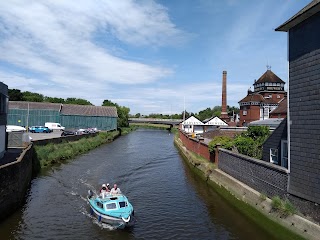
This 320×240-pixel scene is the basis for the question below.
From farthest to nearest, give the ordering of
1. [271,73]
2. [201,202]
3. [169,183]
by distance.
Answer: [271,73] < [169,183] < [201,202]

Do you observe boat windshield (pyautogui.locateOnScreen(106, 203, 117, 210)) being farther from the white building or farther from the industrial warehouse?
the industrial warehouse

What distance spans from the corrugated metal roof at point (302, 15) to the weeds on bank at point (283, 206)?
9022 millimetres

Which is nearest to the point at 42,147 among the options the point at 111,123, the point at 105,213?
the point at 105,213

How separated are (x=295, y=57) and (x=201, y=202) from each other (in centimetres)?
1165

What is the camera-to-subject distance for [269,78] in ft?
219

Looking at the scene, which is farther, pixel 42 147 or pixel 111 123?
pixel 111 123

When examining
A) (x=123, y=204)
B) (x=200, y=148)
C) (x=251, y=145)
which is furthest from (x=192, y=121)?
(x=123, y=204)

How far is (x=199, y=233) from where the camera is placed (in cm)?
1612

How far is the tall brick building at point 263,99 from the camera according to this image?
64062mm

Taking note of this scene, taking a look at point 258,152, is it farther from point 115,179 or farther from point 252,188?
point 115,179

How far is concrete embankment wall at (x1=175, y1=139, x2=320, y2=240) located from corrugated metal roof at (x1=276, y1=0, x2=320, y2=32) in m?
9.41

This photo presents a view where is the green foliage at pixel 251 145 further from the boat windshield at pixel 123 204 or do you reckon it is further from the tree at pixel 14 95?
the tree at pixel 14 95

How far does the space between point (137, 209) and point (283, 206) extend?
359 inches

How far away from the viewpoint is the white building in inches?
2682
